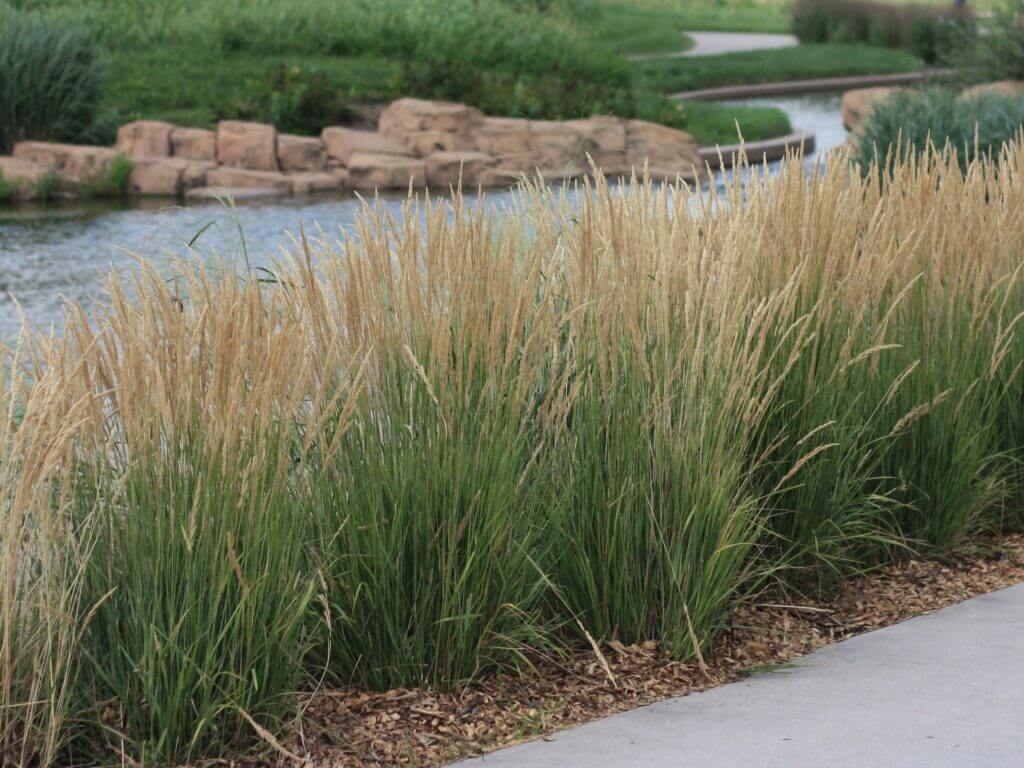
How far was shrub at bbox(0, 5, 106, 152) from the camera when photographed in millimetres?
19391

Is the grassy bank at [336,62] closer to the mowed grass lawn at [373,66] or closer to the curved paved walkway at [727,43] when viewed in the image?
the mowed grass lawn at [373,66]

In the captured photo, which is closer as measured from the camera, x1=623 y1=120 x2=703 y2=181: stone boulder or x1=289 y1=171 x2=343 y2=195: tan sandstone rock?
x1=289 y1=171 x2=343 y2=195: tan sandstone rock

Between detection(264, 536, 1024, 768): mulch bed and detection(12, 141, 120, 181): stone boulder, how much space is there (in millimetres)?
15475

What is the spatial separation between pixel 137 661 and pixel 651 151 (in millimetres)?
17803

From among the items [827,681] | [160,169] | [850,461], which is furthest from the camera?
[160,169]

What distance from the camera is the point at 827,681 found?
3.91m

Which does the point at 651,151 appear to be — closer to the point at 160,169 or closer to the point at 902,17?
the point at 160,169

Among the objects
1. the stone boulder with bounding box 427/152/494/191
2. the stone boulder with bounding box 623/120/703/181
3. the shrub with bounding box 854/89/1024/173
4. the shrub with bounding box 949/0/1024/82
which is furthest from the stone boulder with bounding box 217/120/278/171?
the shrub with bounding box 949/0/1024/82

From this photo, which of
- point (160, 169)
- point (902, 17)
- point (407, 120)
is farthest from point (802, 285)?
point (902, 17)

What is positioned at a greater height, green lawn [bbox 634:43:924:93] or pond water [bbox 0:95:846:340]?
green lawn [bbox 634:43:924:93]

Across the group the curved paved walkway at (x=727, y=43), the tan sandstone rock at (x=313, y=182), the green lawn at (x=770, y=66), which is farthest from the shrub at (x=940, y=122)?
the curved paved walkway at (x=727, y=43)

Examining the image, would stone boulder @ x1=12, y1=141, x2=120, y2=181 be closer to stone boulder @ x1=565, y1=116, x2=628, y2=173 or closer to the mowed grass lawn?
the mowed grass lawn

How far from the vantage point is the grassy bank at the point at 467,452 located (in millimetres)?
3311

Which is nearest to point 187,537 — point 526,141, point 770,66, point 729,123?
point 526,141
